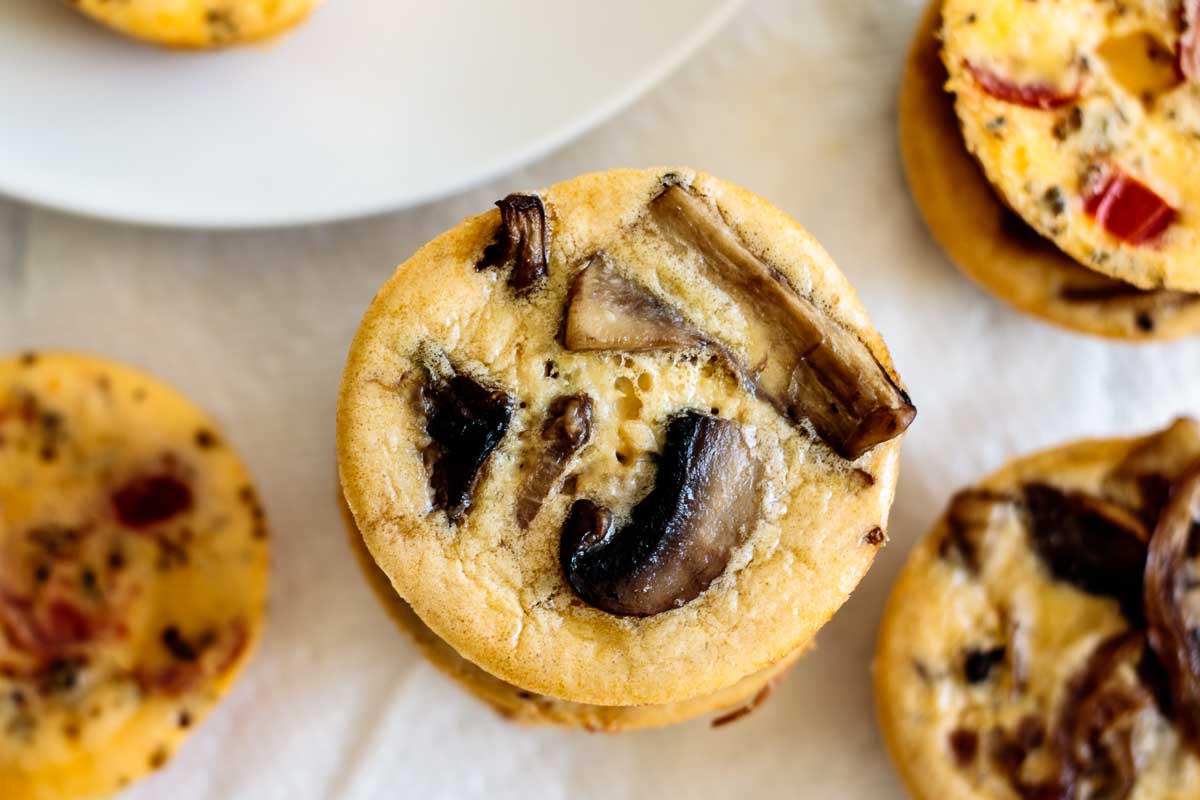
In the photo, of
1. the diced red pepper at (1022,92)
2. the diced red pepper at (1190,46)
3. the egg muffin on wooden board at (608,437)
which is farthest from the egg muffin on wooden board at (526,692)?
the diced red pepper at (1190,46)

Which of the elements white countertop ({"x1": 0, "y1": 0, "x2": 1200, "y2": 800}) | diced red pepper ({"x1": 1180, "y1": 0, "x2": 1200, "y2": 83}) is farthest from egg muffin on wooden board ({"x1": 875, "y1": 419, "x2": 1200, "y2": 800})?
diced red pepper ({"x1": 1180, "y1": 0, "x2": 1200, "y2": 83})

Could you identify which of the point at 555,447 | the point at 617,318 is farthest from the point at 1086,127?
A: the point at 555,447

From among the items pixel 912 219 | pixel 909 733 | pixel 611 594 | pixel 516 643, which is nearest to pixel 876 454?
pixel 611 594

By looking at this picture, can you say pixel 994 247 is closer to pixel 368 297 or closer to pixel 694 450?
pixel 694 450

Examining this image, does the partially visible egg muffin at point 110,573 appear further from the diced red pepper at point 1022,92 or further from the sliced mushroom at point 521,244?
the diced red pepper at point 1022,92

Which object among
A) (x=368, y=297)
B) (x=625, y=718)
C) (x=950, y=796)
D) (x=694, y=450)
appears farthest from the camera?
(x=368, y=297)

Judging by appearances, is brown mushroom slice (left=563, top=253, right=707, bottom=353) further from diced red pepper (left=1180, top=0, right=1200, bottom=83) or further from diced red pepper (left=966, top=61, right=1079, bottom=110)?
diced red pepper (left=1180, top=0, right=1200, bottom=83)
